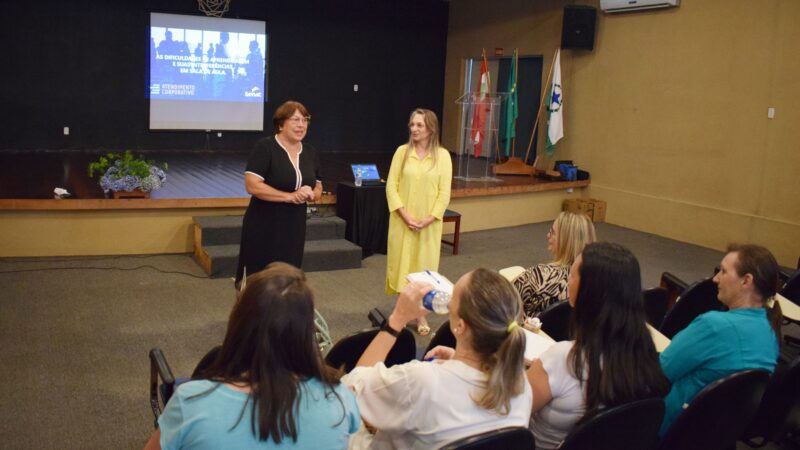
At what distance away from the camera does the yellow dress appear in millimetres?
4703

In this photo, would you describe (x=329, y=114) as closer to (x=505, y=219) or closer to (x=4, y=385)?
(x=505, y=219)

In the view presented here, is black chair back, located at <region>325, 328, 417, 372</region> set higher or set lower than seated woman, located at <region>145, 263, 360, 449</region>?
lower

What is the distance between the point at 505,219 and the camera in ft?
29.4

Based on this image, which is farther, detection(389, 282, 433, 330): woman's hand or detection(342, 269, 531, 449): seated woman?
detection(389, 282, 433, 330): woman's hand

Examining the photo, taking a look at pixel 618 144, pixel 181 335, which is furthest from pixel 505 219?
pixel 181 335

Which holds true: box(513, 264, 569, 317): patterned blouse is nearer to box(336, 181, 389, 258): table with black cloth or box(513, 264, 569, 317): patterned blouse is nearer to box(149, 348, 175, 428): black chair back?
box(149, 348, 175, 428): black chair back

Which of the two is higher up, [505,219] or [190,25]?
[190,25]

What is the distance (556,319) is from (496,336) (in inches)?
51.8

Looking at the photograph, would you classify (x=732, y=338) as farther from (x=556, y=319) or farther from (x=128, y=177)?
(x=128, y=177)

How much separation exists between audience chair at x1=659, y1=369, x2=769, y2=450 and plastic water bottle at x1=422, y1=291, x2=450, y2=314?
826mm

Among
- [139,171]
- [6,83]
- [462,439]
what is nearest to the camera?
[462,439]

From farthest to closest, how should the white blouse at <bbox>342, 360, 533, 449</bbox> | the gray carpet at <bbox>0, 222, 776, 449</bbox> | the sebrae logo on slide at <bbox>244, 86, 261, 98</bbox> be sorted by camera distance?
the sebrae logo on slide at <bbox>244, 86, 261, 98</bbox> → the gray carpet at <bbox>0, 222, 776, 449</bbox> → the white blouse at <bbox>342, 360, 533, 449</bbox>

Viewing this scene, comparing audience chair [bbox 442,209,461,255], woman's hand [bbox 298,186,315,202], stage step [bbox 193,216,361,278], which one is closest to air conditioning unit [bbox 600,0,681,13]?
audience chair [bbox 442,209,461,255]

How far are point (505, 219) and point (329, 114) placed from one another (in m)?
5.54
